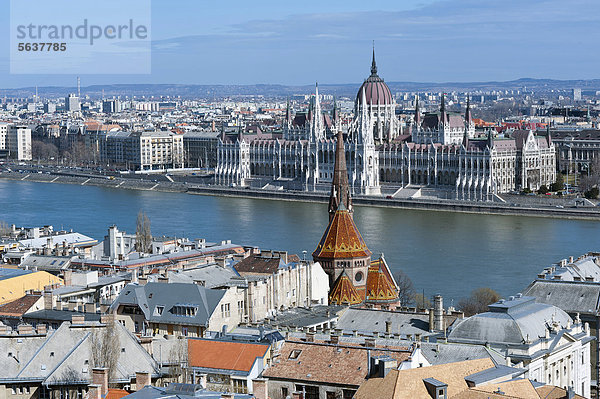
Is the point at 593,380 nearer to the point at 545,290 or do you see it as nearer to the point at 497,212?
the point at 545,290

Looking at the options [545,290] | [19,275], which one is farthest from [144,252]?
[545,290]

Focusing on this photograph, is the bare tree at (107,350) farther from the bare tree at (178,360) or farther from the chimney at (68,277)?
the chimney at (68,277)

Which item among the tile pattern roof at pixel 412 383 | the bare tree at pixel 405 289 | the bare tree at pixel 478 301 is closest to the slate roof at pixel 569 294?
the bare tree at pixel 478 301

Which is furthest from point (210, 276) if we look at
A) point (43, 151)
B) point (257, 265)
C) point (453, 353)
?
point (43, 151)

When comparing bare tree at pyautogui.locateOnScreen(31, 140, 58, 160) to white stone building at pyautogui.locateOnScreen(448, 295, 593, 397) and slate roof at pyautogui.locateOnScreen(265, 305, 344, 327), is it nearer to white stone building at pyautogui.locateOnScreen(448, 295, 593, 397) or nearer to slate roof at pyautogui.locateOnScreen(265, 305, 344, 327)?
slate roof at pyautogui.locateOnScreen(265, 305, 344, 327)

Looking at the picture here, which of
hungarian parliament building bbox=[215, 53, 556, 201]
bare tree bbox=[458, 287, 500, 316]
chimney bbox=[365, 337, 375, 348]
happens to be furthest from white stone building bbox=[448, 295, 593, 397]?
hungarian parliament building bbox=[215, 53, 556, 201]

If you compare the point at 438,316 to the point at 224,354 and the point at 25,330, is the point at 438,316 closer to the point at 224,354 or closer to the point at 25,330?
the point at 224,354
